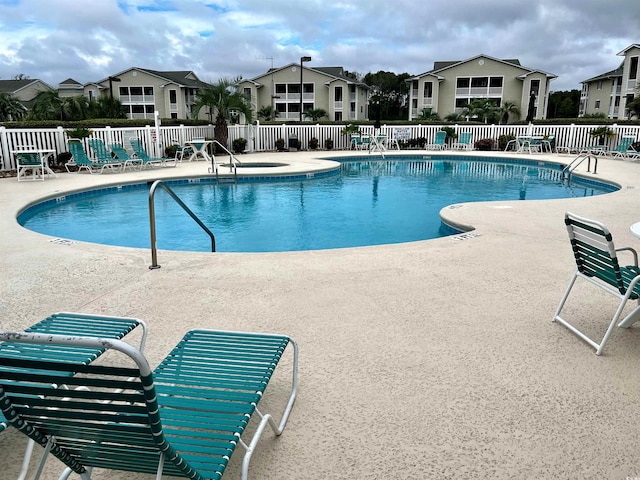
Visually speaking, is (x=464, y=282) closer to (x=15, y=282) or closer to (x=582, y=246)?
(x=582, y=246)

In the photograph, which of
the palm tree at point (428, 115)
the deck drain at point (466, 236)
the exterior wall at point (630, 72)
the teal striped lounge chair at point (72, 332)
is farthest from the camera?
the palm tree at point (428, 115)

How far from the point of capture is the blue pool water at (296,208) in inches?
313

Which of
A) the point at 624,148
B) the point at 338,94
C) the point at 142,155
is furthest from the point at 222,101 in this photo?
the point at 338,94

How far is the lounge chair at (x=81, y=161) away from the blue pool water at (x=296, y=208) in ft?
6.98

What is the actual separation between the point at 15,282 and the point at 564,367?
4553 mm

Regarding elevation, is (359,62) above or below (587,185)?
above

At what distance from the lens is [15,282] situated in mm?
4520

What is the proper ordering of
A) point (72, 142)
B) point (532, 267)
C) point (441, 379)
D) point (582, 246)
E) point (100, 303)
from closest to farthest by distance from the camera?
point (441, 379)
point (582, 246)
point (100, 303)
point (532, 267)
point (72, 142)

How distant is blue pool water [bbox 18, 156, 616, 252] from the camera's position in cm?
794

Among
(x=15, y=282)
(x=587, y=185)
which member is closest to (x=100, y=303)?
(x=15, y=282)

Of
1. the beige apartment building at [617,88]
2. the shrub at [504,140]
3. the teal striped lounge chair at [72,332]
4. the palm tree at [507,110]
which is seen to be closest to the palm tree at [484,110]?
the palm tree at [507,110]

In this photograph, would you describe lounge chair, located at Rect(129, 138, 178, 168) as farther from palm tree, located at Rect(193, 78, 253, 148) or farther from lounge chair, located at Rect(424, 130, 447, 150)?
lounge chair, located at Rect(424, 130, 447, 150)

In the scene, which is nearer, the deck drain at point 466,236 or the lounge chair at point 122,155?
the deck drain at point 466,236

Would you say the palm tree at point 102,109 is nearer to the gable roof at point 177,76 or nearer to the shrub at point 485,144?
the gable roof at point 177,76
